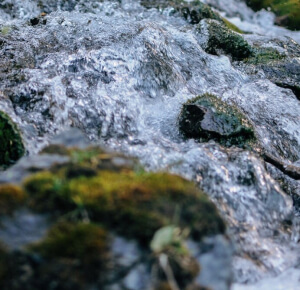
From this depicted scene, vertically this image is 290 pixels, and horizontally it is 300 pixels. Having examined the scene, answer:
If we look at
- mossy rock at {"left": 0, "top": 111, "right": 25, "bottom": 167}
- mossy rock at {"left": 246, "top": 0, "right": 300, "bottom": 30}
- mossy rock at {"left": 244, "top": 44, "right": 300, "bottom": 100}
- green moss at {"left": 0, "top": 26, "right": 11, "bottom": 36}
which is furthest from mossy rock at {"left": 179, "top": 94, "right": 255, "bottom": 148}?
mossy rock at {"left": 246, "top": 0, "right": 300, "bottom": 30}

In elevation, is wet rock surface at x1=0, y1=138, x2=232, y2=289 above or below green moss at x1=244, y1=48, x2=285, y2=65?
above

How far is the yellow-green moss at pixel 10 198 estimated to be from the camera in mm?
3896

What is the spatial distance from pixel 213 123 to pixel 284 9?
13.9 m

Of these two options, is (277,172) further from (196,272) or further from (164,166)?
(196,272)

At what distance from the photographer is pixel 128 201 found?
3.93 meters

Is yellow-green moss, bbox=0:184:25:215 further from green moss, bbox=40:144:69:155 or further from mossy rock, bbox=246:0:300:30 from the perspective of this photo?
mossy rock, bbox=246:0:300:30

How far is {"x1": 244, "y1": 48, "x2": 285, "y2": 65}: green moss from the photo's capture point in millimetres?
13070

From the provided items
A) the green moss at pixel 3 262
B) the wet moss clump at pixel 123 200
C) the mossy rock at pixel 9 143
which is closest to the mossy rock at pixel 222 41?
the mossy rock at pixel 9 143

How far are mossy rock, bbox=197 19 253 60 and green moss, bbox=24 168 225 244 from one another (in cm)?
953

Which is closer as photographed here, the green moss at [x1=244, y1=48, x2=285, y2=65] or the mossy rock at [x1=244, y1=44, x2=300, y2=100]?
the mossy rock at [x1=244, y1=44, x2=300, y2=100]

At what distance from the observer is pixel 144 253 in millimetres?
3656

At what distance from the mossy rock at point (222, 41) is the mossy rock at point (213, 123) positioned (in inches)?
187

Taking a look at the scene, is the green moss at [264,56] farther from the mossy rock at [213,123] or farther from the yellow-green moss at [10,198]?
the yellow-green moss at [10,198]

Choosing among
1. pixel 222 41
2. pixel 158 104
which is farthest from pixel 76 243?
pixel 222 41
